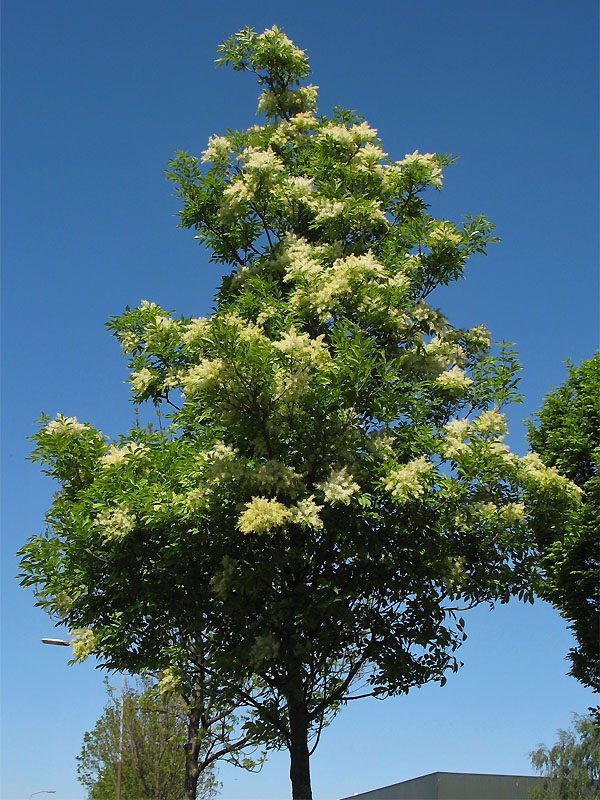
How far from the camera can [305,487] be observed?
1097cm

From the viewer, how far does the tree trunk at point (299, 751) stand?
1152 cm

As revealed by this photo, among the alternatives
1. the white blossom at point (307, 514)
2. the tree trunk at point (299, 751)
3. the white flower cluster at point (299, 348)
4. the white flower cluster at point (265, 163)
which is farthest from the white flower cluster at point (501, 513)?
the white flower cluster at point (265, 163)

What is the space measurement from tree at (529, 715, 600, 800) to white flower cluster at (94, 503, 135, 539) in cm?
2314

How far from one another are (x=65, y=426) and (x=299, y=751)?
597 centimetres

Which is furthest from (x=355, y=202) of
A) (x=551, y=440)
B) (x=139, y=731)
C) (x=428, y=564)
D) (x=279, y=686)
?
(x=139, y=731)

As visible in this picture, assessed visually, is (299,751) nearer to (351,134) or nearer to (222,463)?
(222,463)

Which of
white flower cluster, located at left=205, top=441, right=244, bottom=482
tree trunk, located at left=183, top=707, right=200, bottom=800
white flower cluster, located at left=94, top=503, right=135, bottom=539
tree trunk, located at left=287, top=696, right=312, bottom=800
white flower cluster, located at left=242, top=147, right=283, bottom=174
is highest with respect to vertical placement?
white flower cluster, located at left=242, top=147, right=283, bottom=174

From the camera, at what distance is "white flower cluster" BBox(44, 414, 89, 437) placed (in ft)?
39.0

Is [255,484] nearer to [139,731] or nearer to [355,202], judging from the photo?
[355,202]

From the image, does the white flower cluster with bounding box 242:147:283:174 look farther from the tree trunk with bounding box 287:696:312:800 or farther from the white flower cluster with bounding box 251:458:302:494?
the tree trunk with bounding box 287:696:312:800

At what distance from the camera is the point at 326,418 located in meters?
10.9

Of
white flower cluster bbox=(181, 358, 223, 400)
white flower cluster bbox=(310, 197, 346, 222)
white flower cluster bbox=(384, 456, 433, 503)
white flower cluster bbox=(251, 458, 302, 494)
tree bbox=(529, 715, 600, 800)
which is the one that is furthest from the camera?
tree bbox=(529, 715, 600, 800)

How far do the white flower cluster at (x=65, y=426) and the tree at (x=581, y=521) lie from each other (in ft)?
41.8

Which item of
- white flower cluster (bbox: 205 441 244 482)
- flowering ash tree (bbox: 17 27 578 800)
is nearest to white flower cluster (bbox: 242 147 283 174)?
flowering ash tree (bbox: 17 27 578 800)
